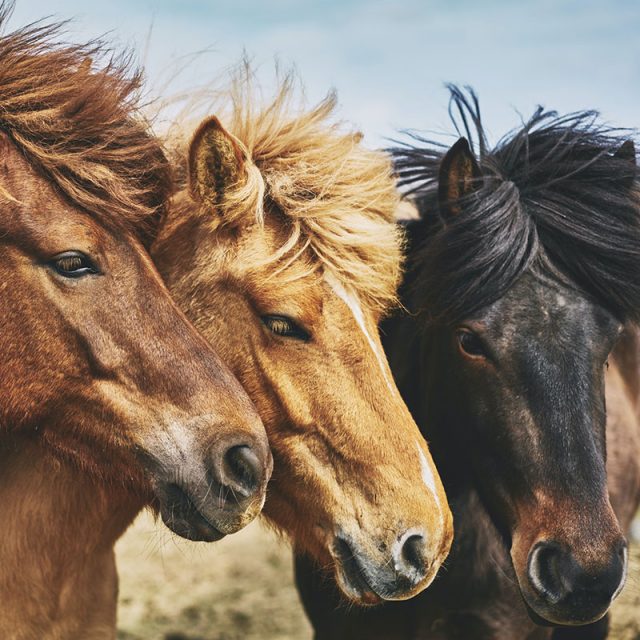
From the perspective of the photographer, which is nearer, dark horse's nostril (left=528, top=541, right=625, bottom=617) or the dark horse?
dark horse's nostril (left=528, top=541, right=625, bottom=617)

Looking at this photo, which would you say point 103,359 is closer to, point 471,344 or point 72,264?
point 72,264

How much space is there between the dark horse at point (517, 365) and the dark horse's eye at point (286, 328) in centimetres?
72

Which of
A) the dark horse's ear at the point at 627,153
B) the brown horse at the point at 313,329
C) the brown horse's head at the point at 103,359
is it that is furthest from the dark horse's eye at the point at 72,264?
the dark horse's ear at the point at 627,153

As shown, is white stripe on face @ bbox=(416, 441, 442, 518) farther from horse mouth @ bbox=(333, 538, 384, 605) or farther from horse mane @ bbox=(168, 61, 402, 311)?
horse mane @ bbox=(168, 61, 402, 311)

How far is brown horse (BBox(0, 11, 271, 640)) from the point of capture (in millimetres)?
2799

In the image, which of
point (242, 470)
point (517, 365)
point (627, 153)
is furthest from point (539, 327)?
point (242, 470)

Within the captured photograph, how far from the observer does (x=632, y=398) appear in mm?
4797

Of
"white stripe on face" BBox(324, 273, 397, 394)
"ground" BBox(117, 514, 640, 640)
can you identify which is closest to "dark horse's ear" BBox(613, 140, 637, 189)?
"white stripe on face" BBox(324, 273, 397, 394)

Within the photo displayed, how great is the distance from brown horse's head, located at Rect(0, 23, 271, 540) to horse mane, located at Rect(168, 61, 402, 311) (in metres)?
0.51

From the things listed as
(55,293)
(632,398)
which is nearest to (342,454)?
(55,293)

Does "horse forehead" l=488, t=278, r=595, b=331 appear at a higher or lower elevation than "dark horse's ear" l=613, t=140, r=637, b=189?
lower

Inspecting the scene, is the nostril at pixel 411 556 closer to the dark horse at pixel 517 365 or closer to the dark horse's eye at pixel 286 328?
the dark horse at pixel 517 365

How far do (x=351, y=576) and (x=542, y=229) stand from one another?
1.66 m

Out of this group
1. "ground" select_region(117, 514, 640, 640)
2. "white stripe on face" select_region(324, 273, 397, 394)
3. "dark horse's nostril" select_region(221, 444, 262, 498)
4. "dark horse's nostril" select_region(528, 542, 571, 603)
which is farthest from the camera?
"ground" select_region(117, 514, 640, 640)
